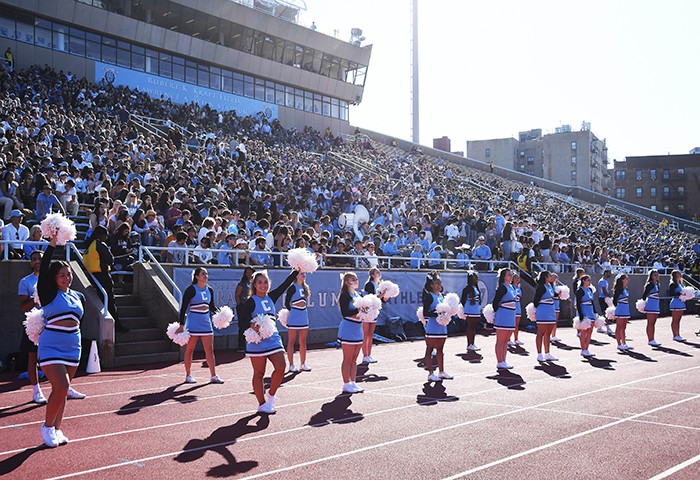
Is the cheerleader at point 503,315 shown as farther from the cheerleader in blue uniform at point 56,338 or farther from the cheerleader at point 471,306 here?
the cheerleader in blue uniform at point 56,338

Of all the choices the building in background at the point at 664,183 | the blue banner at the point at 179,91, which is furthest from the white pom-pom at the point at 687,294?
the building in background at the point at 664,183

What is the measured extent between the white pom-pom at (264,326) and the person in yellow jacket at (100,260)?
17.9 ft

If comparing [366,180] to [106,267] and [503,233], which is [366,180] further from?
[106,267]

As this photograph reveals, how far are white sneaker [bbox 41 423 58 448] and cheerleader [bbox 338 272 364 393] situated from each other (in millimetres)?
4417

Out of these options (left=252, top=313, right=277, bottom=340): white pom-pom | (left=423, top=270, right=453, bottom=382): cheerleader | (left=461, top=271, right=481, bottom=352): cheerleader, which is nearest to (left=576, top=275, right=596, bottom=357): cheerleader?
(left=461, top=271, right=481, bottom=352): cheerleader

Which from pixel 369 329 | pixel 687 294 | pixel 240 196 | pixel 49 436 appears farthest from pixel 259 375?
pixel 687 294

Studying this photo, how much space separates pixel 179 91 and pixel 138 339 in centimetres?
3006

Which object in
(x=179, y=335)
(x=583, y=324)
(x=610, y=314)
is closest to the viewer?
(x=179, y=335)

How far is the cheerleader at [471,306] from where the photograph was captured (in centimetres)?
1684

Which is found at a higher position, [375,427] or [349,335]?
[349,335]

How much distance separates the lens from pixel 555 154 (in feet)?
332

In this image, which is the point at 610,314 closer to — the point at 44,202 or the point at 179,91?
the point at 44,202

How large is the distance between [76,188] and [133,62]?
24.7m

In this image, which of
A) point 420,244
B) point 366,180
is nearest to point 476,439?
point 420,244
